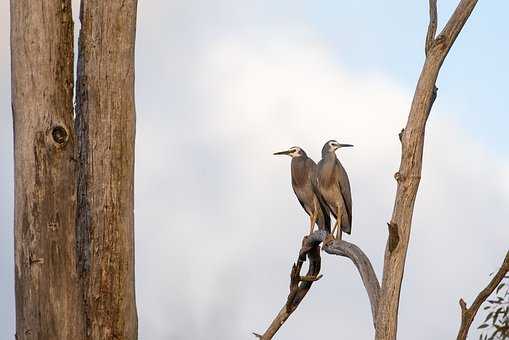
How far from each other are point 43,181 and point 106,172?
47 cm

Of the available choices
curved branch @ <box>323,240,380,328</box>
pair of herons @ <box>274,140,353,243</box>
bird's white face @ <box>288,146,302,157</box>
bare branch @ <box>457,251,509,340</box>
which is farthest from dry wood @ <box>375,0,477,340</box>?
bird's white face @ <box>288,146,302,157</box>

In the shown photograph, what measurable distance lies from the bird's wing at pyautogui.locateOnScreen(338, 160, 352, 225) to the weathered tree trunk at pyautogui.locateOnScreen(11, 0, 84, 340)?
15.4 ft

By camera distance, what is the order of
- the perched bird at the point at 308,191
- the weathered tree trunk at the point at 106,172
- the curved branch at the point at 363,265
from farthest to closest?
the perched bird at the point at 308,191, the curved branch at the point at 363,265, the weathered tree trunk at the point at 106,172

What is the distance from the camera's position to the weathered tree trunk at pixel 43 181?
6062 millimetres

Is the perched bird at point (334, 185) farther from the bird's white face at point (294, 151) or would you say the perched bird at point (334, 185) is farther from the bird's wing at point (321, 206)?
the bird's white face at point (294, 151)

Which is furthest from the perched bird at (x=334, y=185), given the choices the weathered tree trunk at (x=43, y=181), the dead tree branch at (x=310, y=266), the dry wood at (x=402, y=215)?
the weathered tree trunk at (x=43, y=181)

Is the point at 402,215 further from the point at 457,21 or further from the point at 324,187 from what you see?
the point at 324,187

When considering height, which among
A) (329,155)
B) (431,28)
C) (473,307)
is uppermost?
(431,28)

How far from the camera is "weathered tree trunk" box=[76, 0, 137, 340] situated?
638 centimetres

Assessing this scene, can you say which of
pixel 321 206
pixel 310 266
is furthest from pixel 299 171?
pixel 310 266

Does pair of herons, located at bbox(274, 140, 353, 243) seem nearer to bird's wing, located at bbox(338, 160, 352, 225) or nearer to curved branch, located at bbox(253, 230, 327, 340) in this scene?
bird's wing, located at bbox(338, 160, 352, 225)

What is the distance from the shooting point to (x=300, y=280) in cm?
880

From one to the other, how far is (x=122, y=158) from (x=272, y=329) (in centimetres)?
314

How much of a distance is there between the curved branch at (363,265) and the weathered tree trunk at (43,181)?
2.28 metres
